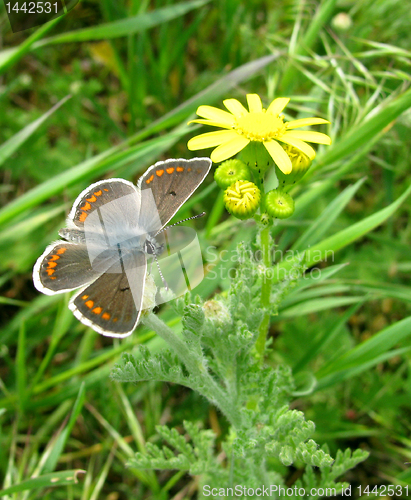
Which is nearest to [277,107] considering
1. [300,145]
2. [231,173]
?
[300,145]

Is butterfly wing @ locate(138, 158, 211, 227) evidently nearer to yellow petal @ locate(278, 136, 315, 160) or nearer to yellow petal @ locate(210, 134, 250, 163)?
yellow petal @ locate(210, 134, 250, 163)

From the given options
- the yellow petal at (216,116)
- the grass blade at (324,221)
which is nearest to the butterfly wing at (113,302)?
the yellow petal at (216,116)

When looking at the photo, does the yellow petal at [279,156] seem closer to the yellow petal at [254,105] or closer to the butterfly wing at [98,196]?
the yellow petal at [254,105]

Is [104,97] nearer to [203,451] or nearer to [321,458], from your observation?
[203,451]

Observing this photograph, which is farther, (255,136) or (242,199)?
(255,136)

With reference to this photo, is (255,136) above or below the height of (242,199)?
above

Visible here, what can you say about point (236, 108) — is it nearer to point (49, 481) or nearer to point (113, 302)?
point (113, 302)
